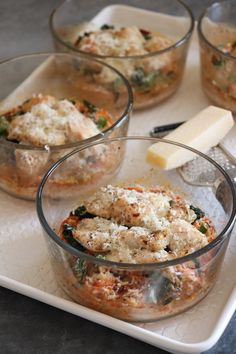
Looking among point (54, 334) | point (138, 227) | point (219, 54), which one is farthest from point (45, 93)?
point (54, 334)

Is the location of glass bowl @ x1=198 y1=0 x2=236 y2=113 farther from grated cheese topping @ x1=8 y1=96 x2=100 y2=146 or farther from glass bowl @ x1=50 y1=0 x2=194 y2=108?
grated cheese topping @ x1=8 y1=96 x2=100 y2=146

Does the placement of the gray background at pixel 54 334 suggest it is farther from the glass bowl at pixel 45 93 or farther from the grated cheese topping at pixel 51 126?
the grated cheese topping at pixel 51 126

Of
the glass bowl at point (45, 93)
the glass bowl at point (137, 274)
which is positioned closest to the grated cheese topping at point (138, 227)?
the glass bowl at point (137, 274)

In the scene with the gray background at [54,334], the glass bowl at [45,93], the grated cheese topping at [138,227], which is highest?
the grated cheese topping at [138,227]

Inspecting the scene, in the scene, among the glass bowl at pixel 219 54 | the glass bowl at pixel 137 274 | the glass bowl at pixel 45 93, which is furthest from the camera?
the glass bowl at pixel 219 54

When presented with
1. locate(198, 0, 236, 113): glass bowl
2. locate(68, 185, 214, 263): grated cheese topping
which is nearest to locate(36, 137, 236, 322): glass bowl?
locate(68, 185, 214, 263): grated cheese topping

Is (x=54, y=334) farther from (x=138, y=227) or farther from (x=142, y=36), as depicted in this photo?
(x=142, y=36)
